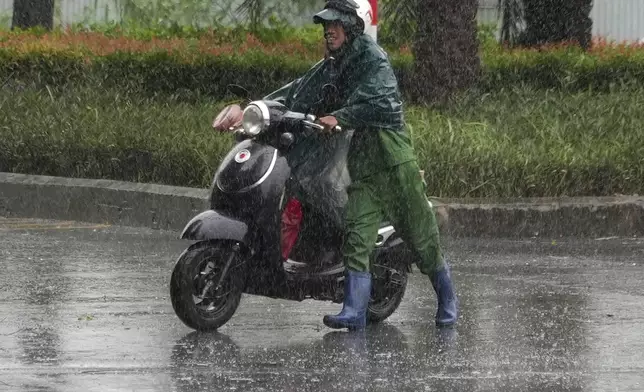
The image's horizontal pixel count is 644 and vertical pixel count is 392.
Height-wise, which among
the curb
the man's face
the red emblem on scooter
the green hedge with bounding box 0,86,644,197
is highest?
the man's face

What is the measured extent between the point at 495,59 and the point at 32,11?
812 cm

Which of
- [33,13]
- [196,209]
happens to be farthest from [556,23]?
[196,209]

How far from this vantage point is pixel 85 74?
1809 centimetres

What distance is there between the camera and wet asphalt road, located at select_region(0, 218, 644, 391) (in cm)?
641

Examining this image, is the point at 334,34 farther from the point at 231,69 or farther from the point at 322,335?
the point at 231,69

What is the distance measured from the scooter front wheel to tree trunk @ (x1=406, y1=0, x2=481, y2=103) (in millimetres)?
8411

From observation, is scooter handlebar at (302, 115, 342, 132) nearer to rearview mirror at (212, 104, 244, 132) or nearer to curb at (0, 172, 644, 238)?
rearview mirror at (212, 104, 244, 132)

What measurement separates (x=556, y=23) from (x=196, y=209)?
8668 mm

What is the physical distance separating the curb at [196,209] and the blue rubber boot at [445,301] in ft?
10.6

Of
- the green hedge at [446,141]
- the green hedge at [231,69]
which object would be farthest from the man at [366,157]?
the green hedge at [231,69]

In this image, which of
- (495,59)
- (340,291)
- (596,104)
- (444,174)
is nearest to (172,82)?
(495,59)

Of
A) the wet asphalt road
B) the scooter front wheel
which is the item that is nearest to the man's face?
the scooter front wheel

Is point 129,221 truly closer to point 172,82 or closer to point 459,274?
point 459,274

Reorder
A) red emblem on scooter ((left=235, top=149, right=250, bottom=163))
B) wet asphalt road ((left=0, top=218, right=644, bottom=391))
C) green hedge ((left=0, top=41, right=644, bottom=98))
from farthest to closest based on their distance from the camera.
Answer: green hedge ((left=0, top=41, right=644, bottom=98)) < red emblem on scooter ((left=235, top=149, right=250, bottom=163)) < wet asphalt road ((left=0, top=218, right=644, bottom=391))
